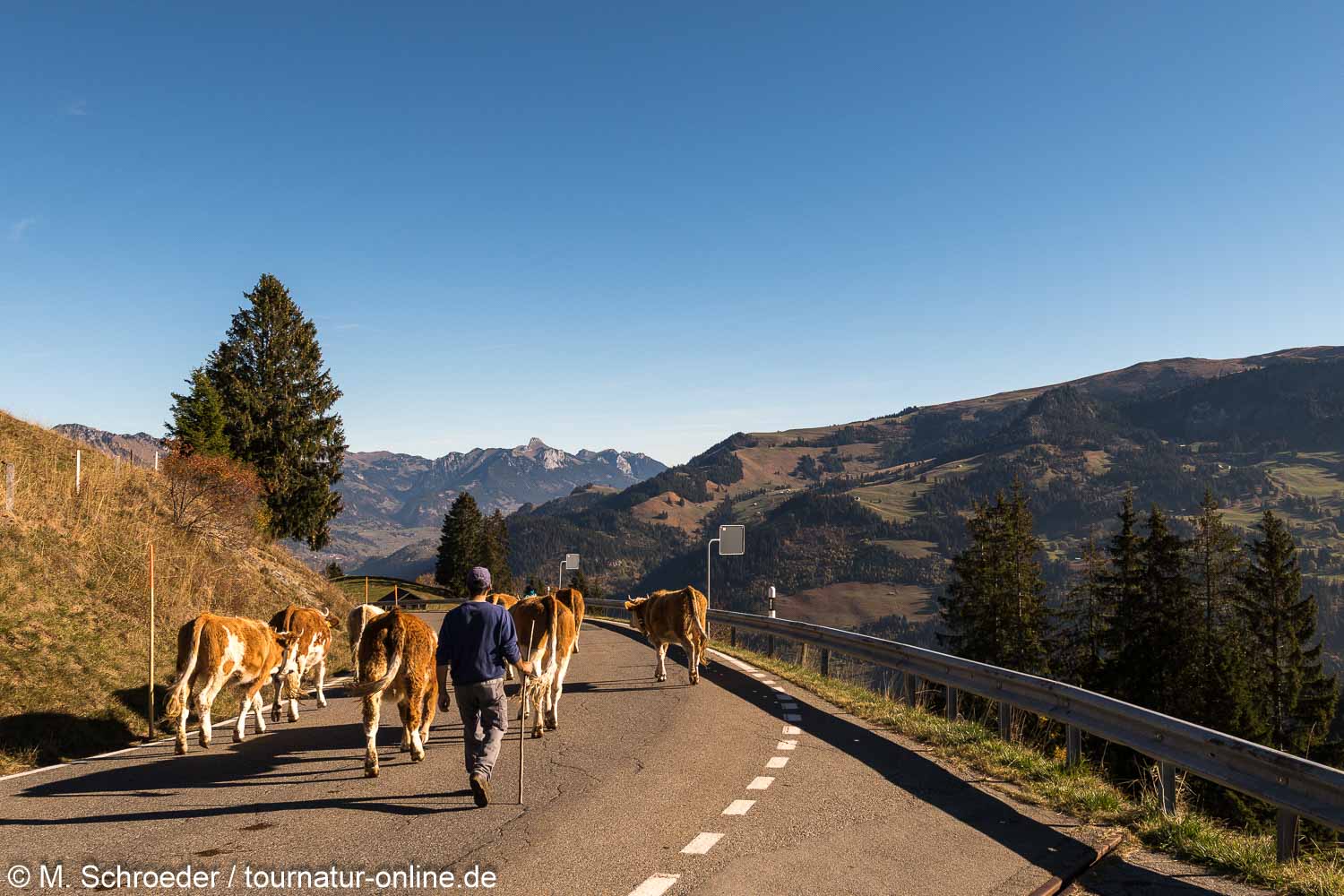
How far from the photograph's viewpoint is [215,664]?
10.1m

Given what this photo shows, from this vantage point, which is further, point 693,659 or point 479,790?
point 693,659

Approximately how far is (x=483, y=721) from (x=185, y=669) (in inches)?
169

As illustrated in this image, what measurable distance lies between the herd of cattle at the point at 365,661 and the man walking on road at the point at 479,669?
636 mm

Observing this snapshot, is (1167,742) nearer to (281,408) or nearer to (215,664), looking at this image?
(215,664)

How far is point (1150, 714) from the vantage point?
7926 millimetres

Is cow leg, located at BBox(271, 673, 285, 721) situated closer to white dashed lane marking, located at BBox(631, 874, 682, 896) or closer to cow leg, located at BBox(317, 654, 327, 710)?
cow leg, located at BBox(317, 654, 327, 710)

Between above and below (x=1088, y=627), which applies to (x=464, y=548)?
above

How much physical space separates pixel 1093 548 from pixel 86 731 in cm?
6185

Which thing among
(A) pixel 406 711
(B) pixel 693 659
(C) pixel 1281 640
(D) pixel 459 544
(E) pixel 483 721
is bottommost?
(C) pixel 1281 640

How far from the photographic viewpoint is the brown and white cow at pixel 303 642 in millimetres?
12441

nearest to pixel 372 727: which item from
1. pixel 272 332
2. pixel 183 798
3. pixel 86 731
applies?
pixel 183 798

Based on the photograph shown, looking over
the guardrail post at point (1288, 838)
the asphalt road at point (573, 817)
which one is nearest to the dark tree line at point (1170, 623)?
the asphalt road at point (573, 817)

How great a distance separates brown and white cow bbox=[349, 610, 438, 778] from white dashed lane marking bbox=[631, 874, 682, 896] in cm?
380

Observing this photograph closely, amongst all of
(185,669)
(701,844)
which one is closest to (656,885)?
(701,844)
